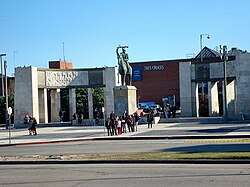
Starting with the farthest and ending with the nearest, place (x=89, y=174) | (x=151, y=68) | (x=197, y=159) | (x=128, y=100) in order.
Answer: (x=151, y=68)
(x=128, y=100)
(x=197, y=159)
(x=89, y=174)

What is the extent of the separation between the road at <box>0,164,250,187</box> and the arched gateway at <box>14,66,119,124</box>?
41.9m

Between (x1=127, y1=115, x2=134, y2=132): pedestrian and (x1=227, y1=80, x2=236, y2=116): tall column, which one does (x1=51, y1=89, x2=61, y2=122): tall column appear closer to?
(x1=227, y1=80, x2=236, y2=116): tall column

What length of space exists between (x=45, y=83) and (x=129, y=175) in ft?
158

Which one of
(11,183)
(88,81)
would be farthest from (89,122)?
(11,183)

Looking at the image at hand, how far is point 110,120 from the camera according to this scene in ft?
133

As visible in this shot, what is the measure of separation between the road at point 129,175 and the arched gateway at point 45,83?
4190 cm

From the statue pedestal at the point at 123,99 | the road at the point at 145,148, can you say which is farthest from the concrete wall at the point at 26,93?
the road at the point at 145,148

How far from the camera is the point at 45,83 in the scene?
63.1 meters

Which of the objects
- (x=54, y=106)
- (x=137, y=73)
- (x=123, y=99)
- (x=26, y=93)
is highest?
(x=137, y=73)

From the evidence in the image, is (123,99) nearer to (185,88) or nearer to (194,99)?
(185,88)

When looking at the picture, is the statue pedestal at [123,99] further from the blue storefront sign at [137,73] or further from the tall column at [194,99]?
the blue storefront sign at [137,73]

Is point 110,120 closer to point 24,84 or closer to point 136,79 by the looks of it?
point 24,84

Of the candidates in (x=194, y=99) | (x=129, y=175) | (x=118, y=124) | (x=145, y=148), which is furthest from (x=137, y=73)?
(x=129, y=175)

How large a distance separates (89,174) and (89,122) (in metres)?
42.7
